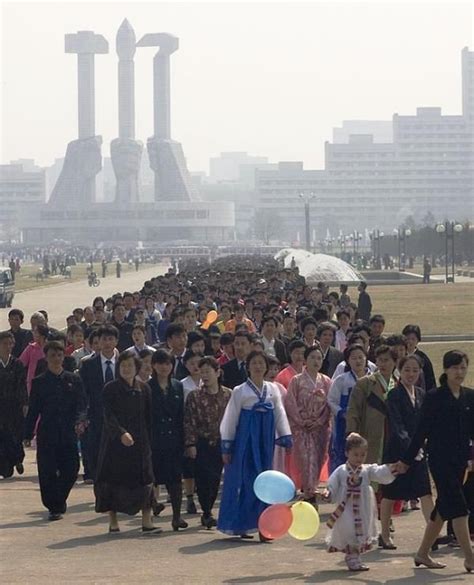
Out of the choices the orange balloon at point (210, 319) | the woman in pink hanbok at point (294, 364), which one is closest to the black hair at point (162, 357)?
the woman in pink hanbok at point (294, 364)

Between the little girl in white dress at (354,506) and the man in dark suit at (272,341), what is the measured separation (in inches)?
174

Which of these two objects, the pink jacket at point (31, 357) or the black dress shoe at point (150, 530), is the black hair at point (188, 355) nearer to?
the black dress shoe at point (150, 530)

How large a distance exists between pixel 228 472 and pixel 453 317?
25.2m

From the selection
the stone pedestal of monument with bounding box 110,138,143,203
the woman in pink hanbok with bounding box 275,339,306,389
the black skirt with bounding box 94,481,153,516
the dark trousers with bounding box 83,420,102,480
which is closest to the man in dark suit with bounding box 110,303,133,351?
the dark trousers with bounding box 83,420,102,480

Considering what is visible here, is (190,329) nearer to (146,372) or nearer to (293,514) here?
(146,372)

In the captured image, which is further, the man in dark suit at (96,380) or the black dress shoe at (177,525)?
the man in dark suit at (96,380)

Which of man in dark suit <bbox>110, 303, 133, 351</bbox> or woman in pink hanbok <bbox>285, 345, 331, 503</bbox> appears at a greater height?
man in dark suit <bbox>110, 303, 133, 351</bbox>

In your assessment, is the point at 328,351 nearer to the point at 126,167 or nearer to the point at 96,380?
→ the point at 96,380

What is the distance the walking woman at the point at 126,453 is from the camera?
34.3 feet

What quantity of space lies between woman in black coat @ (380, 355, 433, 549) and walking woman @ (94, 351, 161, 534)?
1.55 m

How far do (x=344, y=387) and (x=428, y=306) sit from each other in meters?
29.3

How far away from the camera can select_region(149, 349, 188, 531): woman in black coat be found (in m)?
10.8

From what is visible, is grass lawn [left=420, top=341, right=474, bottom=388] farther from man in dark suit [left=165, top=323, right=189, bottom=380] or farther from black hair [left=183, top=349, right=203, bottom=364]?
black hair [left=183, top=349, right=203, bottom=364]

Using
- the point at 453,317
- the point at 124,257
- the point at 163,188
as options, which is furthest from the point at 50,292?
the point at 163,188
